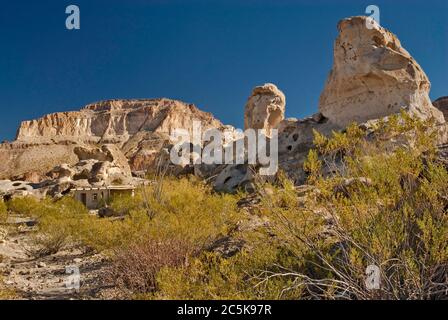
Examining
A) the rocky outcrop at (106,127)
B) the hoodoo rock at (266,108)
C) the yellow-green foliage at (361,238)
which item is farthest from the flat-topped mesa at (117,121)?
the yellow-green foliage at (361,238)

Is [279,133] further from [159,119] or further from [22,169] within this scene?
[159,119]

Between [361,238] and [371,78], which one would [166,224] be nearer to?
[361,238]

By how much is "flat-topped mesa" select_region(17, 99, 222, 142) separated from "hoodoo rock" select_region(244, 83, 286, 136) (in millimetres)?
79463

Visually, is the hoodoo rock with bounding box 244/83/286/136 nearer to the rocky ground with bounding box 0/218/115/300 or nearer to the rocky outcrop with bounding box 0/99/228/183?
the rocky ground with bounding box 0/218/115/300

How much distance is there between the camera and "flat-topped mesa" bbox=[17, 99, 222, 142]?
111m

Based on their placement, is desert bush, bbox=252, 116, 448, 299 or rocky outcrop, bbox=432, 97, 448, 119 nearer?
desert bush, bbox=252, 116, 448, 299

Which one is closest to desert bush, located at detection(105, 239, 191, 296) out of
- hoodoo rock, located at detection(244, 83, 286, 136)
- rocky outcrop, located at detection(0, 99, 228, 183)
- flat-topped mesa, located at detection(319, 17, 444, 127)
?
flat-topped mesa, located at detection(319, 17, 444, 127)

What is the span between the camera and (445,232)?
3.73 m

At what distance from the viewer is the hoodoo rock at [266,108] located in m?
29.8

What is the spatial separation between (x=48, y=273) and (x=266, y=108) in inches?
925

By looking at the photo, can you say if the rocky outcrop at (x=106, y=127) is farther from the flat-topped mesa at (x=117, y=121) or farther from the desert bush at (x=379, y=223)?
the desert bush at (x=379, y=223)

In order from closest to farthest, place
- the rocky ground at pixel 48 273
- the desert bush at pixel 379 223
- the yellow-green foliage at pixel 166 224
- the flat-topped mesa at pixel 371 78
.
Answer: the desert bush at pixel 379 223
the rocky ground at pixel 48 273
the yellow-green foliage at pixel 166 224
the flat-topped mesa at pixel 371 78

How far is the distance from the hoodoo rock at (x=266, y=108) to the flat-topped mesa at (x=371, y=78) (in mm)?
4817

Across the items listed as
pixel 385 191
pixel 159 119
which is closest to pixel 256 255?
pixel 385 191
